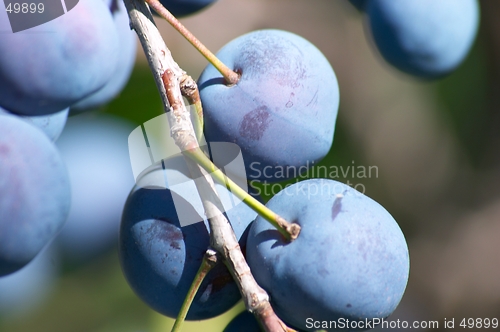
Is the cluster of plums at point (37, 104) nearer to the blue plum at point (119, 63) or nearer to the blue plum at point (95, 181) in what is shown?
the blue plum at point (119, 63)

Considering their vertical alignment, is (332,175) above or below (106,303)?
above

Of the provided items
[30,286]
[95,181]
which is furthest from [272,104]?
[30,286]

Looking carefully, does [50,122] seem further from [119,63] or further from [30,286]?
[30,286]

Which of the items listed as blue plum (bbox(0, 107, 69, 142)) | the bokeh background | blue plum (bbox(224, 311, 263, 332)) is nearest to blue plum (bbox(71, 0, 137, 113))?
blue plum (bbox(0, 107, 69, 142))

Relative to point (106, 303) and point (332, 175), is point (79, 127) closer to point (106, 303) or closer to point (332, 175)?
point (106, 303)

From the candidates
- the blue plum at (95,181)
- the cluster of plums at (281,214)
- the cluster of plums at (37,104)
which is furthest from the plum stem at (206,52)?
the blue plum at (95,181)

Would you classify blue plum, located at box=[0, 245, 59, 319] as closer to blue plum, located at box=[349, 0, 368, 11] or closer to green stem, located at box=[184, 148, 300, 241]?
green stem, located at box=[184, 148, 300, 241]

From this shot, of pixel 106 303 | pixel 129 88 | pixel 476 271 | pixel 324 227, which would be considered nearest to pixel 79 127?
pixel 129 88
